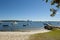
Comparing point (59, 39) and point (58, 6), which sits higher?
point (58, 6)

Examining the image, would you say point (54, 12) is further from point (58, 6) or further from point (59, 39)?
point (59, 39)

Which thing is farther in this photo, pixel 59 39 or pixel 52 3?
pixel 59 39

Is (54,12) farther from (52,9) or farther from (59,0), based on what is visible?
(59,0)

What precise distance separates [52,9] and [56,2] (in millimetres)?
874

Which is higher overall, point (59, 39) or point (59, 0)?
point (59, 0)

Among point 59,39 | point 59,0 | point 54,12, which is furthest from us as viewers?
point 59,39

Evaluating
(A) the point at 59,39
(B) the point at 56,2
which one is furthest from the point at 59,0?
(A) the point at 59,39

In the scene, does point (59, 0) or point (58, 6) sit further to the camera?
point (58, 6)

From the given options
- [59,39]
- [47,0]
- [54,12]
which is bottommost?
[59,39]

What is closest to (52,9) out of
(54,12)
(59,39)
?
(54,12)

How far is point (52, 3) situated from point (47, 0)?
472mm

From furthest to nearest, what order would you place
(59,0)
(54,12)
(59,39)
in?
(59,39)
(54,12)
(59,0)

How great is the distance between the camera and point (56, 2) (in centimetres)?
1507

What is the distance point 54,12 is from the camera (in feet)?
51.1
